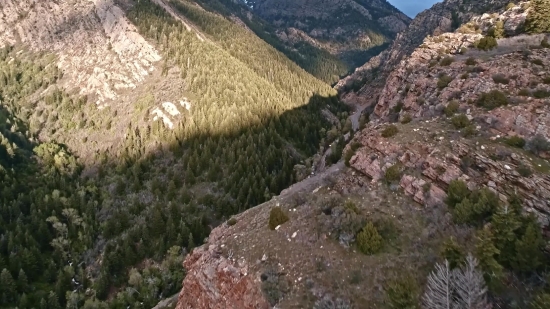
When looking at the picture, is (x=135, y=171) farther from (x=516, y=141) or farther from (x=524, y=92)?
(x=516, y=141)

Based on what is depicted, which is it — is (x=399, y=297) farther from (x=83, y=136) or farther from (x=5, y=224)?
(x=83, y=136)

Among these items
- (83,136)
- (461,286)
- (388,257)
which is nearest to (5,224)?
(83,136)

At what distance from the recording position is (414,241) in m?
26.3

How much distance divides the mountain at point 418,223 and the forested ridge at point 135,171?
3989 cm

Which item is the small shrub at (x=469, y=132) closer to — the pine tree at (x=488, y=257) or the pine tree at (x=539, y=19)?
the pine tree at (x=488, y=257)

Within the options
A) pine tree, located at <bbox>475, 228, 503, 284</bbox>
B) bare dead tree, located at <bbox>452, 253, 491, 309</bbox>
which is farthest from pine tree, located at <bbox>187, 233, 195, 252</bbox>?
bare dead tree, located at <bbox>452, 253, 491, 309</bbox>

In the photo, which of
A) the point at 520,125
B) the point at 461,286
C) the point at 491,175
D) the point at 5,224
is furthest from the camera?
the point at 5,224

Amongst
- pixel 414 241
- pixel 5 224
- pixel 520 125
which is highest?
pixel 520 125

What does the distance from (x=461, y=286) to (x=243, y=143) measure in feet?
289

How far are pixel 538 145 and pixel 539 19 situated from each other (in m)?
35.7

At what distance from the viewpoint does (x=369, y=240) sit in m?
26.4

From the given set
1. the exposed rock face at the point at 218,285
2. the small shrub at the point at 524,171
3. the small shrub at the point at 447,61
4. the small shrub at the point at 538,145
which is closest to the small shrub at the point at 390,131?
the small shrub at the point at 538,145

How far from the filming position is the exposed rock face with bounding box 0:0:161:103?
133m

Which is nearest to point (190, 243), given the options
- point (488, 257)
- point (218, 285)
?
point (218, 285)
